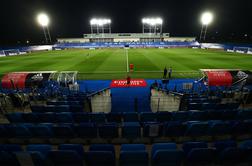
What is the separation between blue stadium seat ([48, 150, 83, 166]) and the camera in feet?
16.0

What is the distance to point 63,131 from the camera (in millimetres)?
6688

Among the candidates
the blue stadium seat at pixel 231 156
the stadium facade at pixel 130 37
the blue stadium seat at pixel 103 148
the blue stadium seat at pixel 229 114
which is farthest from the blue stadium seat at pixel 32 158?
the stadium facade at pixel 130 37

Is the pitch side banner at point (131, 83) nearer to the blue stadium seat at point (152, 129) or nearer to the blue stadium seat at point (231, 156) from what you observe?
the blue stadium seat at point (152, 129)

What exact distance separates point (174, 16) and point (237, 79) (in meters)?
104

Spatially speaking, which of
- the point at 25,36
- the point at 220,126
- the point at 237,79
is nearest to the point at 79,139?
the point at 220,126

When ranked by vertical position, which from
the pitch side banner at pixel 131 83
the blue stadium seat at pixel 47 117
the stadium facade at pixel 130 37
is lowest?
the pitch side banner at pixel 131 83

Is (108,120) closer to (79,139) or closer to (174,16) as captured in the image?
(79,139)

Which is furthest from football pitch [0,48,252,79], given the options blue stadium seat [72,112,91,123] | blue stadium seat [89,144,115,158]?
blue stadium seat [89,144,115,158]

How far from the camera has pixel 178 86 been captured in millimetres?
19391

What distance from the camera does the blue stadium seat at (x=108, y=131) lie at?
6.63 metres

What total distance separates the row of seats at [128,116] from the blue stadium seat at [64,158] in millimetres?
2881

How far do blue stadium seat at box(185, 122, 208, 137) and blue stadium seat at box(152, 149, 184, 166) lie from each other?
1817 millimetres

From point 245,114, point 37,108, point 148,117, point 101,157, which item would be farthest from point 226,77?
point 37,108

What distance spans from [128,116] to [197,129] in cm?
283
